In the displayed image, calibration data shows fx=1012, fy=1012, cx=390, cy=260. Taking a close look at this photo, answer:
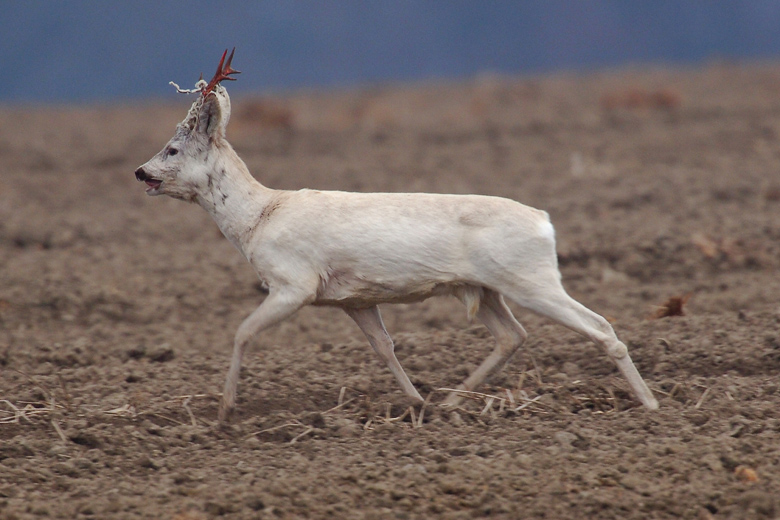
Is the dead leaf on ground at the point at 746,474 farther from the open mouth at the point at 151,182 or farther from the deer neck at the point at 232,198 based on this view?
the open mouth at the point at 151,182

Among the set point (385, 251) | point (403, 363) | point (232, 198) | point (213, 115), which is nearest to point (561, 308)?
point (385, 251)

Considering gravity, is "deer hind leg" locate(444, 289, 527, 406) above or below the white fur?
below

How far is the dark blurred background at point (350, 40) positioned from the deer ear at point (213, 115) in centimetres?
Answer: 3403

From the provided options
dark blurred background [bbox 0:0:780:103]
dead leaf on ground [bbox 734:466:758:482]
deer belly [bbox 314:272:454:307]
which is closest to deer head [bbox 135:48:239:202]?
deer belly [bbox 314:272:454:307]

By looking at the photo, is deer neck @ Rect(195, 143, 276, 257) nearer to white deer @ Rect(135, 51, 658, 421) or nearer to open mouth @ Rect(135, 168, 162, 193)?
white deer @ Rect(135, 51, 658, 421)

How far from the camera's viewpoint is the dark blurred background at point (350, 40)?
1576 inches

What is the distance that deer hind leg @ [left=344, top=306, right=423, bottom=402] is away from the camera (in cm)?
622

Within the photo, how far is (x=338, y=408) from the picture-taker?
603cm

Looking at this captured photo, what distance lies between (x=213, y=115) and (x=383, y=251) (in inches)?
52.1

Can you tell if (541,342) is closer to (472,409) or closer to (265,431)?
(472,409)

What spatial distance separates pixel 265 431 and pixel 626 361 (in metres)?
2.11

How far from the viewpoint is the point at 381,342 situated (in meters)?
6.24

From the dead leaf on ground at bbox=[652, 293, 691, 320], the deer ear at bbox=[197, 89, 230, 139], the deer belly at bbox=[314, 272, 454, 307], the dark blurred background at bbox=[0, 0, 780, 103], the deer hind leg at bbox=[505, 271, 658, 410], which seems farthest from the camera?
the dark blurred background at bbox=[0, 0, 780, 103]

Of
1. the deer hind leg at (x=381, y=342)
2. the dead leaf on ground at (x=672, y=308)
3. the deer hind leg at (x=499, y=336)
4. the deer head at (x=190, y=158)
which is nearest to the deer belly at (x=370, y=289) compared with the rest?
the deer hind leg at (x=381, y=342)
